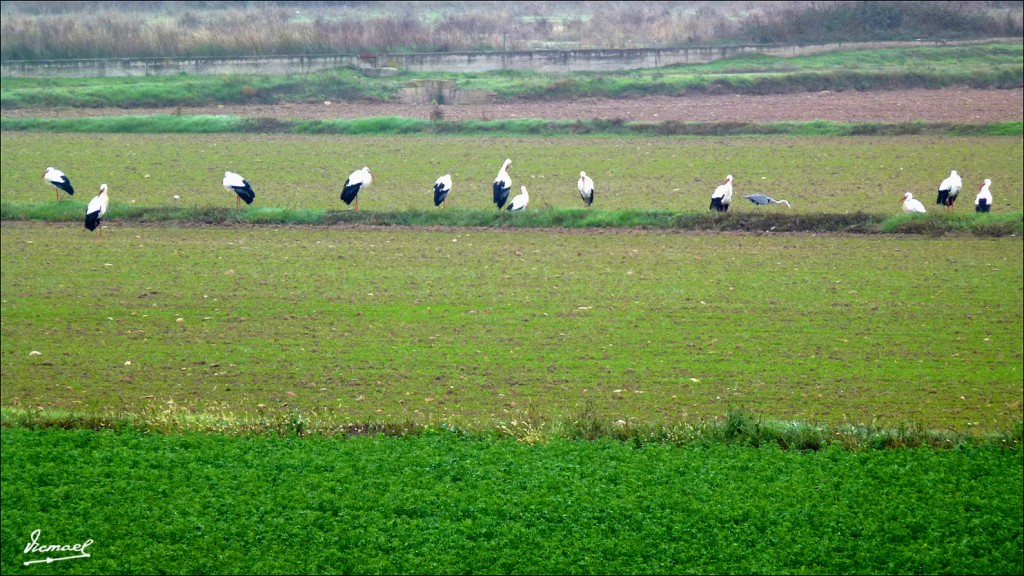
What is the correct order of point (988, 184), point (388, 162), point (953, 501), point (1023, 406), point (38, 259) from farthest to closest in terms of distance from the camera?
1. point (388, 162)
2. point (988, 184)
3. point (38, 259)
4. point (1023, 406)
5. point (953, 501)

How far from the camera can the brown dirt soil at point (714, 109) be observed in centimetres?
2997

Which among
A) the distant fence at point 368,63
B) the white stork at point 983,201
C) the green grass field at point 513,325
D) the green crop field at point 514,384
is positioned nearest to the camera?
the green crop field at point 514,384

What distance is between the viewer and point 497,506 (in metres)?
9.69

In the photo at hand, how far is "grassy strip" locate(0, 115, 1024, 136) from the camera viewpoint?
27.9 meters

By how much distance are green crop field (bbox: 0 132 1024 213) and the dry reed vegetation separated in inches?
373

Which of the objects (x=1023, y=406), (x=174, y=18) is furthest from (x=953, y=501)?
(x=174, y=18)

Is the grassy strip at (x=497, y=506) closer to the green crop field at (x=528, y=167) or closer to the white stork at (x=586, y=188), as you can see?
the white stork at (x=586, y=188)

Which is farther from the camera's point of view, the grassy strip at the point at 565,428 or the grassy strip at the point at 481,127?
the grassy strip at the point at 481,127

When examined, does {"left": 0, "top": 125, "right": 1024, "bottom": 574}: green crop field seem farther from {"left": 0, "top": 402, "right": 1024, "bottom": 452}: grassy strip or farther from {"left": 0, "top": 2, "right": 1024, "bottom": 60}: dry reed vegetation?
{"left": 0, "top": 2, "right": 1024, "bottom": 60}: dry reed vegetation

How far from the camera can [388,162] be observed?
26016mm

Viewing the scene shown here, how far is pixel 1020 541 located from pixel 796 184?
1481cm

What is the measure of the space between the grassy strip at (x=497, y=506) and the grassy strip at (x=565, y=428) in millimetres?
217

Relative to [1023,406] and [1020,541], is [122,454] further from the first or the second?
[1023,406]
